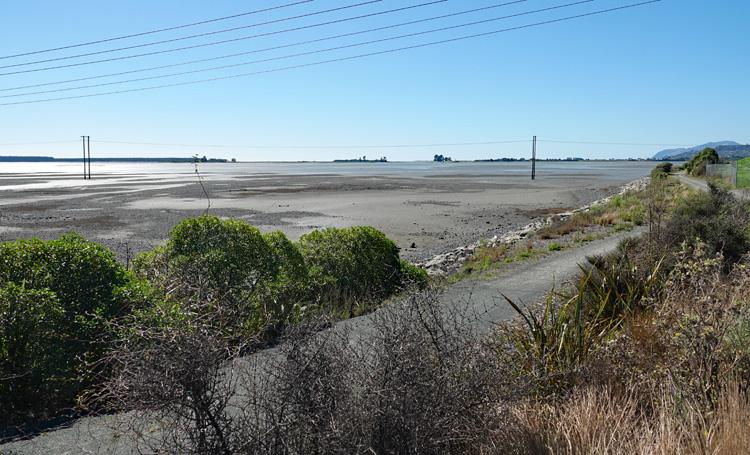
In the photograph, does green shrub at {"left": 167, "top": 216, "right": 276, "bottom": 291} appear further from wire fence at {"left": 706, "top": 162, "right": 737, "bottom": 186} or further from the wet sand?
wire fence at {"left": 706, "top": 162, "right": 737, "bottom": 186}

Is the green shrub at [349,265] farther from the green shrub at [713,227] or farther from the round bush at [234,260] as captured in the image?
the green shrub at [713,227]

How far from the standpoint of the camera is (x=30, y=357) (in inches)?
244

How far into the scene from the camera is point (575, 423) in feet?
15.4

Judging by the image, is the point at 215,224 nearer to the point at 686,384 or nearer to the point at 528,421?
the point at 528,421

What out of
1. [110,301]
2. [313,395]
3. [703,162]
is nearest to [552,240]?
[110,301]

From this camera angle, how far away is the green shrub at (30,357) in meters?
6.12

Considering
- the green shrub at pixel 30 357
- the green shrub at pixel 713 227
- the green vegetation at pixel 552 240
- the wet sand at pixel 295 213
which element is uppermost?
the green shrub at pixel 713 227

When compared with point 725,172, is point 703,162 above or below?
above

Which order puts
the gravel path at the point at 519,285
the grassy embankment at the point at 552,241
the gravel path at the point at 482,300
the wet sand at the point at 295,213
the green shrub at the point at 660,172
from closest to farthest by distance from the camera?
Result: the gravel path at the point at 482,300, the gravel path at the point at 519,285, the grassy embankment at the point at 552,241, the green shrub at the point at 660,172, the wet sand at the point at 295,213

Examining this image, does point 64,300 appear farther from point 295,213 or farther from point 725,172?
point 725,172

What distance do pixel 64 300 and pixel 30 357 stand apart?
83 cm

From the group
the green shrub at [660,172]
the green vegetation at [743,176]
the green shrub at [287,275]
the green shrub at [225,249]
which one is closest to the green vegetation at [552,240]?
the green shrub at [660,172]

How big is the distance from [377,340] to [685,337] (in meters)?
2.05

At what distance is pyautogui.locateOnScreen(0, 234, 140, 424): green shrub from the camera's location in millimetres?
6211
